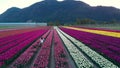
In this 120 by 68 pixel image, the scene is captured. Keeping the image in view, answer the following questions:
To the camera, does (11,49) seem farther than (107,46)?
No

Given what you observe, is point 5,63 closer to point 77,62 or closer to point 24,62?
point 24,62

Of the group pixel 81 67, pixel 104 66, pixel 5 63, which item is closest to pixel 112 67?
pixel 104 66

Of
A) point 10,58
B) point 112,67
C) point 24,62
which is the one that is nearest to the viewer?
point 112,67

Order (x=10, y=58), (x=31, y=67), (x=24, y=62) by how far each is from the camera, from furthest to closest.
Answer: (x=10, y=58)
(x=24, y=62)
(x=31, y=67)

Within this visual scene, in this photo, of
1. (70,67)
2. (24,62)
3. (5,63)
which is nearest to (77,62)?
(70,67)

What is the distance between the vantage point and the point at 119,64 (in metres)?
12.9

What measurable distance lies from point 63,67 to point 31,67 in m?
1.62

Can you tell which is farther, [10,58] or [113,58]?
[10,58]

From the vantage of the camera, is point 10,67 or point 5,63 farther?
point 5,63

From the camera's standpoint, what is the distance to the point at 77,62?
1373cm

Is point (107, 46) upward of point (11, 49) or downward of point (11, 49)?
upward

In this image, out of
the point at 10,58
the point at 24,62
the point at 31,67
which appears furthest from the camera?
the point at 10,58

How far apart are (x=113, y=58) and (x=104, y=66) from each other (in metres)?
2.27

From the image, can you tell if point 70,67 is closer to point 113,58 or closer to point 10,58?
point 113,58
